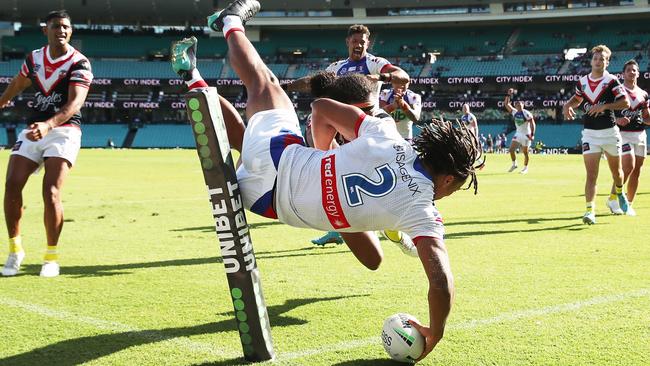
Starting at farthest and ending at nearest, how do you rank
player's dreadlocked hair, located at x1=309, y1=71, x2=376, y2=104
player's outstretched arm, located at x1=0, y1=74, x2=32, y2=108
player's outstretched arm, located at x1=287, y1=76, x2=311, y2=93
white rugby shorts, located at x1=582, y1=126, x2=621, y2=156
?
1. white rugby shorts, located at x1=582, y1=126, x2=621, y2=156
2. player's outstretched arm, located at x1=0, y1=74, x2=32, y2=108
3. player's outstretched arm, located at x1=287, y1=76, x2=311, y2=93
4. player's dreadlocked hair, located at x1=309, y1=71, x2=376, y2=104

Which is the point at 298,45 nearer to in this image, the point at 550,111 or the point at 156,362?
the point at 550,111

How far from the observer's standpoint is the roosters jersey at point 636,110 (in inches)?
439

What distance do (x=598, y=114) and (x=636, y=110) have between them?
1707mm

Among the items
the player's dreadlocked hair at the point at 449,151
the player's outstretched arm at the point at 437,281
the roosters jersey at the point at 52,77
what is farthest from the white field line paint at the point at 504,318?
the roosters jersey at the point at 52,77

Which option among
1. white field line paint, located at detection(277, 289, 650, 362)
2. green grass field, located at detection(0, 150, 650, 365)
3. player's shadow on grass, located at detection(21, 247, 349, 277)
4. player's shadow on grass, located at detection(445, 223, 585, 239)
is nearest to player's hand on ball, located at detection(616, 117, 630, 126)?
green grass field, located at detection(0, 150, 650, 365)

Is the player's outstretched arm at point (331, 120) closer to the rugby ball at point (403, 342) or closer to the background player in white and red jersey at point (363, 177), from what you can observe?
the background player in white and red jersey at point (363, 177)

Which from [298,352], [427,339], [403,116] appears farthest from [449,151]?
[403,116]

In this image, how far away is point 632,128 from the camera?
37.4 ft

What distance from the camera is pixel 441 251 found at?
3.36m

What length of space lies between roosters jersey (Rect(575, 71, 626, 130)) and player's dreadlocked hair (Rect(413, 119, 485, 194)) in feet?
23.8

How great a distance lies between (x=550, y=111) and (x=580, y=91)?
4913 cm

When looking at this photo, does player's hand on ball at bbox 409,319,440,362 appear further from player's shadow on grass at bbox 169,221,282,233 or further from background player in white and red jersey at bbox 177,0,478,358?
player's shadow on grass at bbox 169,221,282,233

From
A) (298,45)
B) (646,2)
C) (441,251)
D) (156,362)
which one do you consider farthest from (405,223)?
(298,45)

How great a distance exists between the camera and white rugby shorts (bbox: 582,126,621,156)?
10.1m
